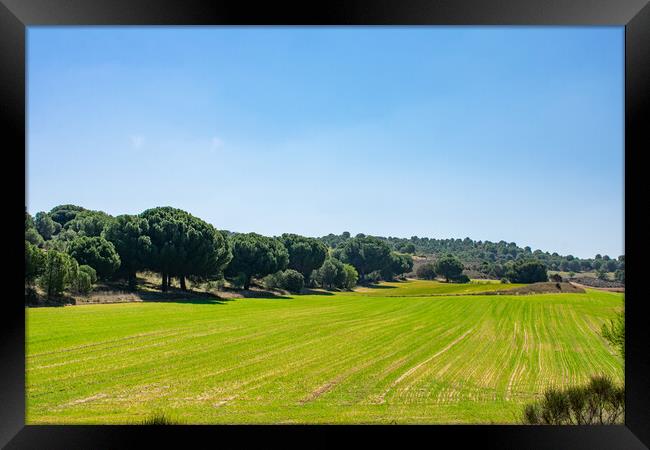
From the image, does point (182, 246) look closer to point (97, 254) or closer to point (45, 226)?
point (97, 254)

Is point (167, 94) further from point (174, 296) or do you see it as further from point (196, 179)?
point (196, 179)

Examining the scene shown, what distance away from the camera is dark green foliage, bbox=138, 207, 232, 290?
2116cm

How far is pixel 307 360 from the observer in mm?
12641

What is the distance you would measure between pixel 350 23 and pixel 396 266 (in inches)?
1075

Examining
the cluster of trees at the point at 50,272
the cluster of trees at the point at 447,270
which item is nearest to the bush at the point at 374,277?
the cluster of trees at the point at 447,270

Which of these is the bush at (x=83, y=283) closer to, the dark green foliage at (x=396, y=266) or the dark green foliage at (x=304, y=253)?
the dark green foliage at (x=304, y=253)

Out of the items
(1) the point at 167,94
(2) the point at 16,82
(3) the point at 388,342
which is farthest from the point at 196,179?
(2) the point at 16,82

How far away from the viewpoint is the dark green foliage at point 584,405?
2.92m

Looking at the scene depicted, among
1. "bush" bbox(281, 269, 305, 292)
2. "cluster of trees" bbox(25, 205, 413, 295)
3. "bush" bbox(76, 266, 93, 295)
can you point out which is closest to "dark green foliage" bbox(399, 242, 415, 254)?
"cluster of trees" bbox(25, 205, 413, 295)

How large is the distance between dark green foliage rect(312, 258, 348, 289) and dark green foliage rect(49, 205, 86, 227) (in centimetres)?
1484

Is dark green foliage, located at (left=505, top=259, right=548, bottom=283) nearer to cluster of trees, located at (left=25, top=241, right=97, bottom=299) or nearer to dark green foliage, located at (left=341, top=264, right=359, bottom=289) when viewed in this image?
dark green foliage, located at (left=341, top=264, right=359, bottom=289)

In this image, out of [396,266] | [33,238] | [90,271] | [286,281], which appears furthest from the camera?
[396,266]

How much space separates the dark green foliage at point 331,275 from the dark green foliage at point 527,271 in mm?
9827

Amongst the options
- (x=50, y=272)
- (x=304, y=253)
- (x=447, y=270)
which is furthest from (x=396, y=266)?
(x=50, y=272)
